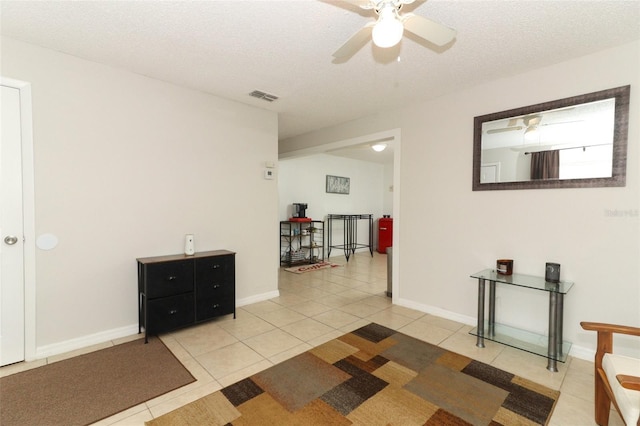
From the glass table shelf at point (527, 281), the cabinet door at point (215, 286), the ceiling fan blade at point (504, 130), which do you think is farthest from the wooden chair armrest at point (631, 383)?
the cabinet door at point (215, 286)

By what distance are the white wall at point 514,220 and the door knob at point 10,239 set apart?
12.5 feet

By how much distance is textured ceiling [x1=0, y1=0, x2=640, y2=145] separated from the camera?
1.93 meters

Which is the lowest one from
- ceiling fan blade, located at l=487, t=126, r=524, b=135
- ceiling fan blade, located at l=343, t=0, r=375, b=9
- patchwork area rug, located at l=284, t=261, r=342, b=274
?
patchwork area rug, located at l=284, t=261, r=342, b=274

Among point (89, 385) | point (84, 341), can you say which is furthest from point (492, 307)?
point (84, 341)

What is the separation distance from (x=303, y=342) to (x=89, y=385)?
5.37 feet

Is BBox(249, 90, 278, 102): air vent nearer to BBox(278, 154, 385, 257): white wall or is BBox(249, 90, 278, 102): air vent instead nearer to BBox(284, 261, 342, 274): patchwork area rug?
BBox(278, 154, 385, 257): white wall

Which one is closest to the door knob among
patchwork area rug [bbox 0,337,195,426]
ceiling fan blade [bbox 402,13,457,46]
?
patchwork area rug [bbox 0,337,195,426]

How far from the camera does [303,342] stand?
2.77 m

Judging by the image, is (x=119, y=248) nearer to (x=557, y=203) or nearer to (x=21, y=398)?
(x=21, y=398)

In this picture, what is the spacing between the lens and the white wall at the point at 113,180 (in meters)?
2.49

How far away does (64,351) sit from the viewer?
8.36 feet

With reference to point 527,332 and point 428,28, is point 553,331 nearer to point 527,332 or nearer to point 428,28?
point 527,332

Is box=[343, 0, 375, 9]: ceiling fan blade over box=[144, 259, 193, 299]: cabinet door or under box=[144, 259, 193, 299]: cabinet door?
over

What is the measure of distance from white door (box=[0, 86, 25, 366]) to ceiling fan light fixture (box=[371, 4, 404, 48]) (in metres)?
2.89
